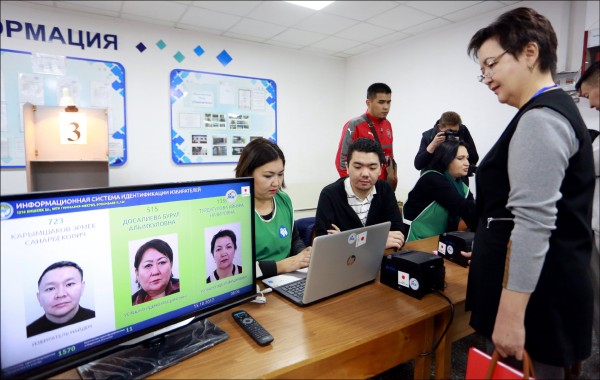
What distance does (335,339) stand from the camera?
96 cm

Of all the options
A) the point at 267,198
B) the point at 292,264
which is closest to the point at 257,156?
the point at 267,198

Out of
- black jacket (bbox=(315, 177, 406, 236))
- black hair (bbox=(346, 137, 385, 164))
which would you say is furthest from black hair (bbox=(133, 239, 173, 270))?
black hair (bbox=(346, 137, 385, 164))

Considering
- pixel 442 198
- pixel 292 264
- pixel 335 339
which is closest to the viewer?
pixel 335 339

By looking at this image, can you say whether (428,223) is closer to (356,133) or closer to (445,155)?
(445,155)

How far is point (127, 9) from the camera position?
3.29 metres

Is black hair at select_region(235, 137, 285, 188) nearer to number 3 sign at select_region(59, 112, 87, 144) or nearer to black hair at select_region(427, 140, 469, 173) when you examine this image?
black hair at select_region(427, 140, 469, 173)

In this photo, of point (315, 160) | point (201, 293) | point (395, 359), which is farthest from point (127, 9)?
point (395, 359)

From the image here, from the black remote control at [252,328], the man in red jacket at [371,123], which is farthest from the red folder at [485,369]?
the man in red jacket at [371,123]

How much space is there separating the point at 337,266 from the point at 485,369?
50cm

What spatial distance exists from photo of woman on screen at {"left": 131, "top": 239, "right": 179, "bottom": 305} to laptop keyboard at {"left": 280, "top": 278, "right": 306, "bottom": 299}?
1.52 ft

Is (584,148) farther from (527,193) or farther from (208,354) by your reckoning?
(208,354)

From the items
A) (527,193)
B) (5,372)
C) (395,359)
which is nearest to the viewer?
(5,372)

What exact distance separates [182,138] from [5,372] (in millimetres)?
3565

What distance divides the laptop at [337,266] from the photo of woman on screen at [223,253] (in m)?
0.24
